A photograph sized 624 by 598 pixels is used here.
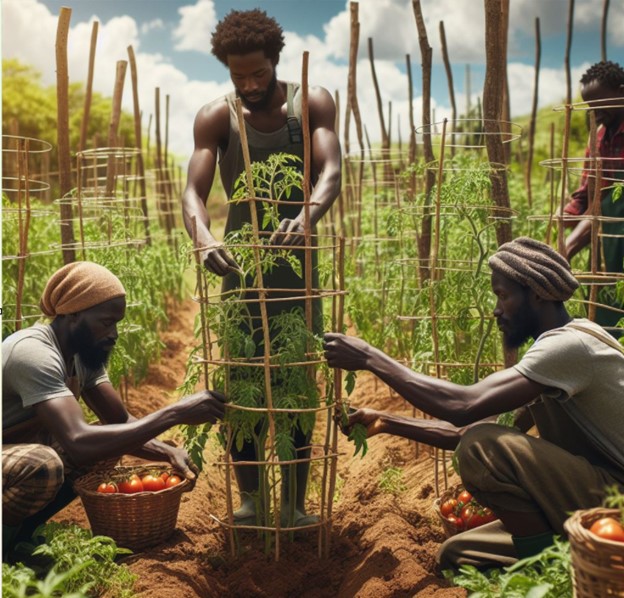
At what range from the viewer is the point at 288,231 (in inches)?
135

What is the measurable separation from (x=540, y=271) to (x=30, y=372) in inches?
75.4

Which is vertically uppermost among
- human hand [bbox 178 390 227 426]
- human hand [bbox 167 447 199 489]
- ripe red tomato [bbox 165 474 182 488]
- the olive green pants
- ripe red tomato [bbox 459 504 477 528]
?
human hand [bbox 178 390 227 426]

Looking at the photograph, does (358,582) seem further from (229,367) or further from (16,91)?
(16,91)

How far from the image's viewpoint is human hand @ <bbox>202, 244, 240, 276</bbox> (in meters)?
3.40

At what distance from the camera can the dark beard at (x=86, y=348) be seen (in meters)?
3.49

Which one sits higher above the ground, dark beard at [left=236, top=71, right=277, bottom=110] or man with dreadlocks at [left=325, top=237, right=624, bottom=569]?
dark beard at [left=236, top=71, right=277, bottom=110]

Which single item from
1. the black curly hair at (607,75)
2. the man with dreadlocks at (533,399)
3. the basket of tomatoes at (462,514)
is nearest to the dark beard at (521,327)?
the man with dreadlocks at (533,399)

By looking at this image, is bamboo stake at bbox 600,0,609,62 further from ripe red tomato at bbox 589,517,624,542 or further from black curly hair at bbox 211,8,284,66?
ripe red tomato at bbox 589,517,624,542

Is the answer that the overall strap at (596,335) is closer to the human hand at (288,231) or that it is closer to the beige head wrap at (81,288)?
the human hand at (288,231)

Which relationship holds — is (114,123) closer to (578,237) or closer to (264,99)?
(264,99)

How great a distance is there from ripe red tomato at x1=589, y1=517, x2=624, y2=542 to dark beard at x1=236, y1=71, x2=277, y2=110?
7.94 feet

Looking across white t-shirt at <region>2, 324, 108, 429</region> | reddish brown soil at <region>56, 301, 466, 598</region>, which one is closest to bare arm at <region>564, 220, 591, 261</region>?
reddish brown soil at <region>56, 301, 466, 598</region>

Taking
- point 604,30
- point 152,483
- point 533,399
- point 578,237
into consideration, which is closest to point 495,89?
point 578,237

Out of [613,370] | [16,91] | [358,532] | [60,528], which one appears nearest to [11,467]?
[60,528]
